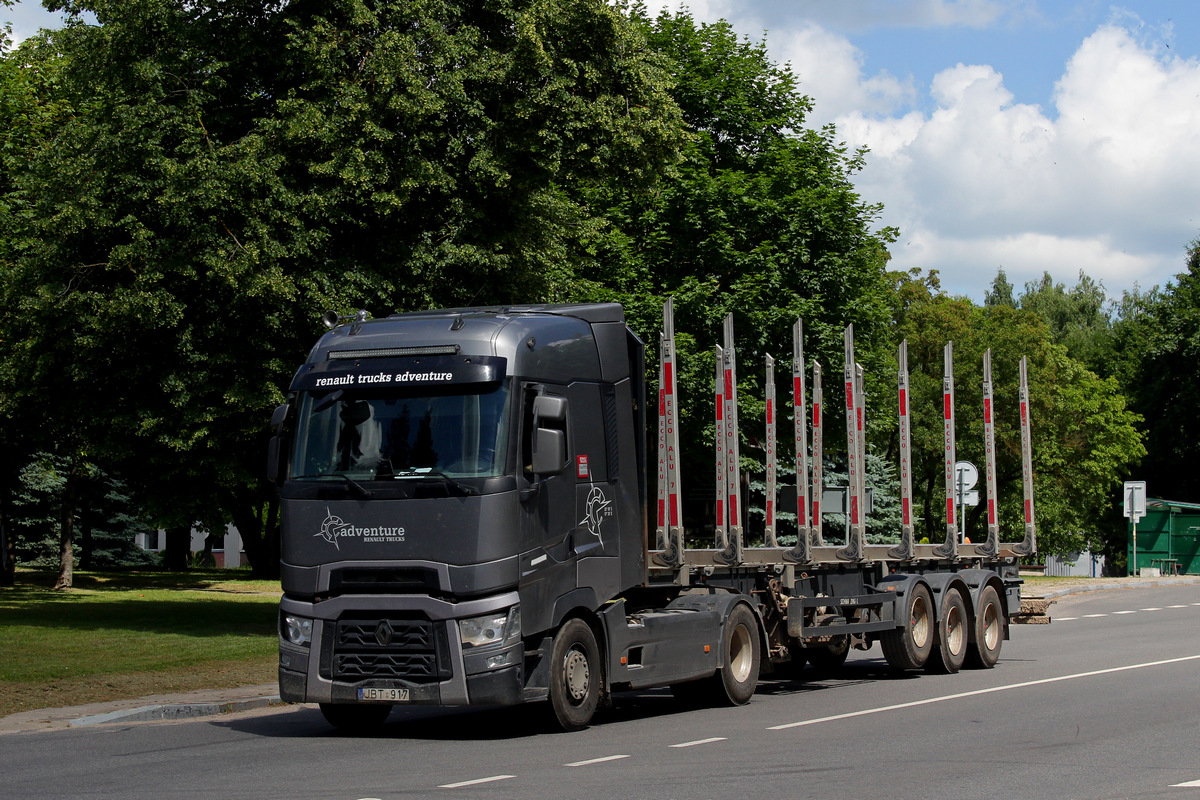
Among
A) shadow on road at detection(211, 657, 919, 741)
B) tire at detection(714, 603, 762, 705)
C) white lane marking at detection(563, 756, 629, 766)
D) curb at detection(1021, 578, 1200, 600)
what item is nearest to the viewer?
white lane marking at detection(563, 756, 629, 766)

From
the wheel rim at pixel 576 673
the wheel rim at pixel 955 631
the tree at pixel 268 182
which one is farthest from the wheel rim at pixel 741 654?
Answer: the tree at pixel 268 182

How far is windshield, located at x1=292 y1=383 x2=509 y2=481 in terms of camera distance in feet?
36.7

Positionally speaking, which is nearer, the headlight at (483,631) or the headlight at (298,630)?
the headlight at (483,631)

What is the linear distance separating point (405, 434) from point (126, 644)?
1016 cm

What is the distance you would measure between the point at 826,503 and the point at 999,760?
8.03 meters

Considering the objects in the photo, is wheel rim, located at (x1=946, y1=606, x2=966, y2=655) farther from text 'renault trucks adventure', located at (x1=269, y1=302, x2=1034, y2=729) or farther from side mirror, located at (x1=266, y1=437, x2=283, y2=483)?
side mirror, located at (x1=266, y1=437, x2=283, y2=483)

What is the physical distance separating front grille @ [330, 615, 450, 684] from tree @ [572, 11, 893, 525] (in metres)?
19.6

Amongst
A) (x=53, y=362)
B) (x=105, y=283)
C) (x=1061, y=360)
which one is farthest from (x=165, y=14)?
(x=1061, y=360)

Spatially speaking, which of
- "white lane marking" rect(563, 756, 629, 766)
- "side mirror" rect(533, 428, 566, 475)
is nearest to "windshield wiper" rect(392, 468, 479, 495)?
"side mirror" rect(533, 428, 566, 475)

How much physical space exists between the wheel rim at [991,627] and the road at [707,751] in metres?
2.10

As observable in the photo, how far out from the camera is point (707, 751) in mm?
10391

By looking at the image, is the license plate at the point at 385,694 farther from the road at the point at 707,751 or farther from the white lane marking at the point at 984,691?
the white lane marking at the point at 984,691

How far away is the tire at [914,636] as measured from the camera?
654 inches

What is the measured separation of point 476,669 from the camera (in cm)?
1088
